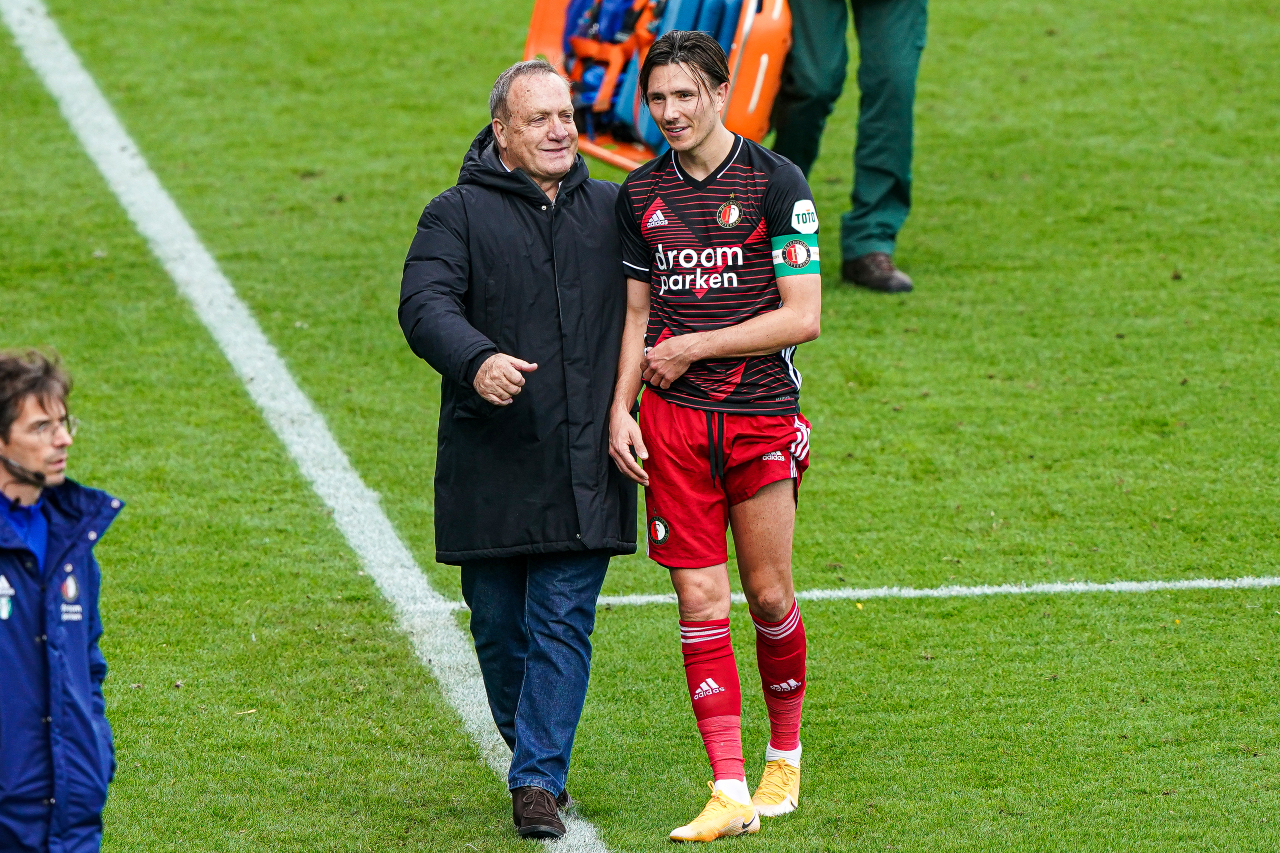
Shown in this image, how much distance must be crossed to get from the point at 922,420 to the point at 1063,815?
10.5 ft

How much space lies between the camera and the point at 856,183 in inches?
338

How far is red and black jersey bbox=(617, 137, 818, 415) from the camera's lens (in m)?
4.04

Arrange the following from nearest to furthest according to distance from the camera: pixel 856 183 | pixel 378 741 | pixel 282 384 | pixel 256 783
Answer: pixel 256 783
pixel 378 741
pixel 282 384
pixel 856 183

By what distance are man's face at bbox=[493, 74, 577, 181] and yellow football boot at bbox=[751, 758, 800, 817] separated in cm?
167

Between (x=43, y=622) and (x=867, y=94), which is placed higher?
(x=43, y=622)

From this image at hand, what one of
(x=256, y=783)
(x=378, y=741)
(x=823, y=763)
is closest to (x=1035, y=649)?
(x=823, y=763)

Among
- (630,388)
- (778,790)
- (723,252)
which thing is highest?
(723,252)

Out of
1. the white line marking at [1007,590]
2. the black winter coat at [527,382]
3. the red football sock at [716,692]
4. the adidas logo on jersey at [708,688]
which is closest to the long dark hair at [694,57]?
the black winter coat at [527,382]

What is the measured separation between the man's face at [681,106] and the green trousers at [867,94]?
4.44 metres

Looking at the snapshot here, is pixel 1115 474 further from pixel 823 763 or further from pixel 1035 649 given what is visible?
pixel 823 763

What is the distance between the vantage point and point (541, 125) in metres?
4.17

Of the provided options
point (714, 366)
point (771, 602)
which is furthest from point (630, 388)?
point (771, 602)

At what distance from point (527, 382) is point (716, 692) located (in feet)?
3.05

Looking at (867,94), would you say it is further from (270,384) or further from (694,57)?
(694,57)
